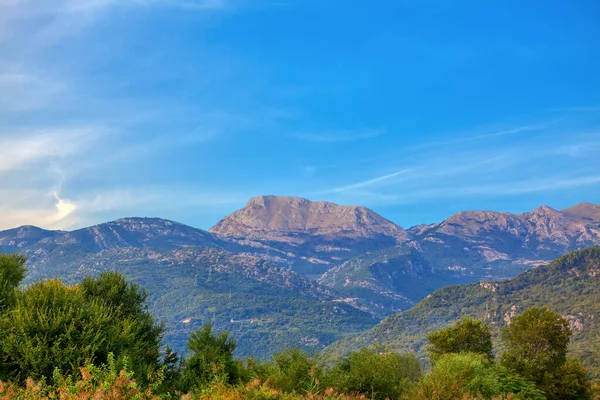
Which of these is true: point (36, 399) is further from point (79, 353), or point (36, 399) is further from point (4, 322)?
point (4, 322)

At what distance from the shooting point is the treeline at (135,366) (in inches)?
719

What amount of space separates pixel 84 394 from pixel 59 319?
13104 mm

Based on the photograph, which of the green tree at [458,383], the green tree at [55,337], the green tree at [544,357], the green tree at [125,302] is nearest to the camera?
the green tree at [458,383]

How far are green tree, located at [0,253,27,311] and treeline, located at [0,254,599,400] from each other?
0.09 meters

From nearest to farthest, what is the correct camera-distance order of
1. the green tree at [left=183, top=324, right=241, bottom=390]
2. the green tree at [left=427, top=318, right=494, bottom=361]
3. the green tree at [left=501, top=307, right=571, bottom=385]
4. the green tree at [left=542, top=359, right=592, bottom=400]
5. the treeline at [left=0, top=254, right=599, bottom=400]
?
1. the treeline at [left=0, top=254, right=599, bottom=400]
2. the green tree at [left=183, top=324, right=241, bottom=390]
3. the green tree at [left=542, top=359, right=592, bottom=400]
4. the green tree at [left=501, top=307, right=571, bottom=385]
5. the green tree at [left=427, top=318, right=494, bottom=361]

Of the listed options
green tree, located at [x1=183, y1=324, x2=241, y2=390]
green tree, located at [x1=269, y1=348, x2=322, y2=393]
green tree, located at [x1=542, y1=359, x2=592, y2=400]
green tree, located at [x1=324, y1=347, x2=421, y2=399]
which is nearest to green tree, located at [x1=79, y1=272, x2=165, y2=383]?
green tree, located at [x1=183, y1=324, x2=241, y2=390]

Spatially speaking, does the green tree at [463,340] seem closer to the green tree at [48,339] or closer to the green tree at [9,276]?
the green tree at [9,276]

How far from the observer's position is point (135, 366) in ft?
91.0

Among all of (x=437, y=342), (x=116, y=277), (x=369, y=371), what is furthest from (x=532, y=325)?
(x=116, y=277)

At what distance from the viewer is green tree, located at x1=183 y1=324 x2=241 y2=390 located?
33.9 meters

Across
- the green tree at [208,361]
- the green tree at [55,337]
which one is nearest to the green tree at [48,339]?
the green tree at [55,337]

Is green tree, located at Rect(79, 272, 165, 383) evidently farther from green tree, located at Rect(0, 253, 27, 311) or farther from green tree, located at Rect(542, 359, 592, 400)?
green tree, located at Rect(542, 359, 592, 400)

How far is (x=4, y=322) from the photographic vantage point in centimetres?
2608

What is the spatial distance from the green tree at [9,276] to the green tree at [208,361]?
1195 centimetres
